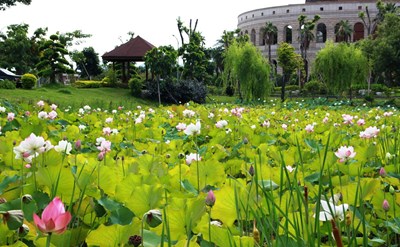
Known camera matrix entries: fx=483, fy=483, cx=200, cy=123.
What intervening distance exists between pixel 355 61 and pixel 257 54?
4792 mm

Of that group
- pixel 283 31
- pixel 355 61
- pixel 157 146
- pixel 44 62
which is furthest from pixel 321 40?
pixel 157 146

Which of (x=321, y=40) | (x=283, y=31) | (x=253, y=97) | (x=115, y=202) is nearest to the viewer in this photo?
(x=115, y=202)

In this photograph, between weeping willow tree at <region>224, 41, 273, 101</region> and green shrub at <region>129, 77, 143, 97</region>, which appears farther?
green shrub at <region>129, 77, 143, 97</region>

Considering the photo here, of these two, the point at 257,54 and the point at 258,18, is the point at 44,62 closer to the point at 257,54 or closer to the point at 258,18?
the point at 257,54

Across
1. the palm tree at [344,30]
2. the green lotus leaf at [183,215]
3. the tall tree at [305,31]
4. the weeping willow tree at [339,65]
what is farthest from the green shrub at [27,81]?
the palm tree at [344,30]

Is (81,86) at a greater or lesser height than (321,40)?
lesser

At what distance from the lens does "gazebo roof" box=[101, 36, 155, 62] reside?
A: 1033 inches

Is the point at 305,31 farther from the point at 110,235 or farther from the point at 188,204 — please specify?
the point at 110,235

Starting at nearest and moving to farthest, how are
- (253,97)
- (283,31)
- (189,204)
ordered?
(189,204) < (253,97) < (283,31)

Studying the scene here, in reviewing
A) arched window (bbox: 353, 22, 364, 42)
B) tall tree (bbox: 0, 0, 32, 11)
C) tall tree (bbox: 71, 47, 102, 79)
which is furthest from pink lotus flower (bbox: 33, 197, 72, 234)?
arched window (bbox: 353, 22, 364, 42)

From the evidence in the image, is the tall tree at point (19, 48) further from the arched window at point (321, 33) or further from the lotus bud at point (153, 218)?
the lotus bud at point (153, 218)

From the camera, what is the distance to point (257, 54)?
21.9 m

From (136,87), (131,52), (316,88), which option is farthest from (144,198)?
(316,88)

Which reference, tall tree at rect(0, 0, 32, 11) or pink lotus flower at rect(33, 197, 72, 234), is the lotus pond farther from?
tall tree at rect(0, 0, 32, 11)
